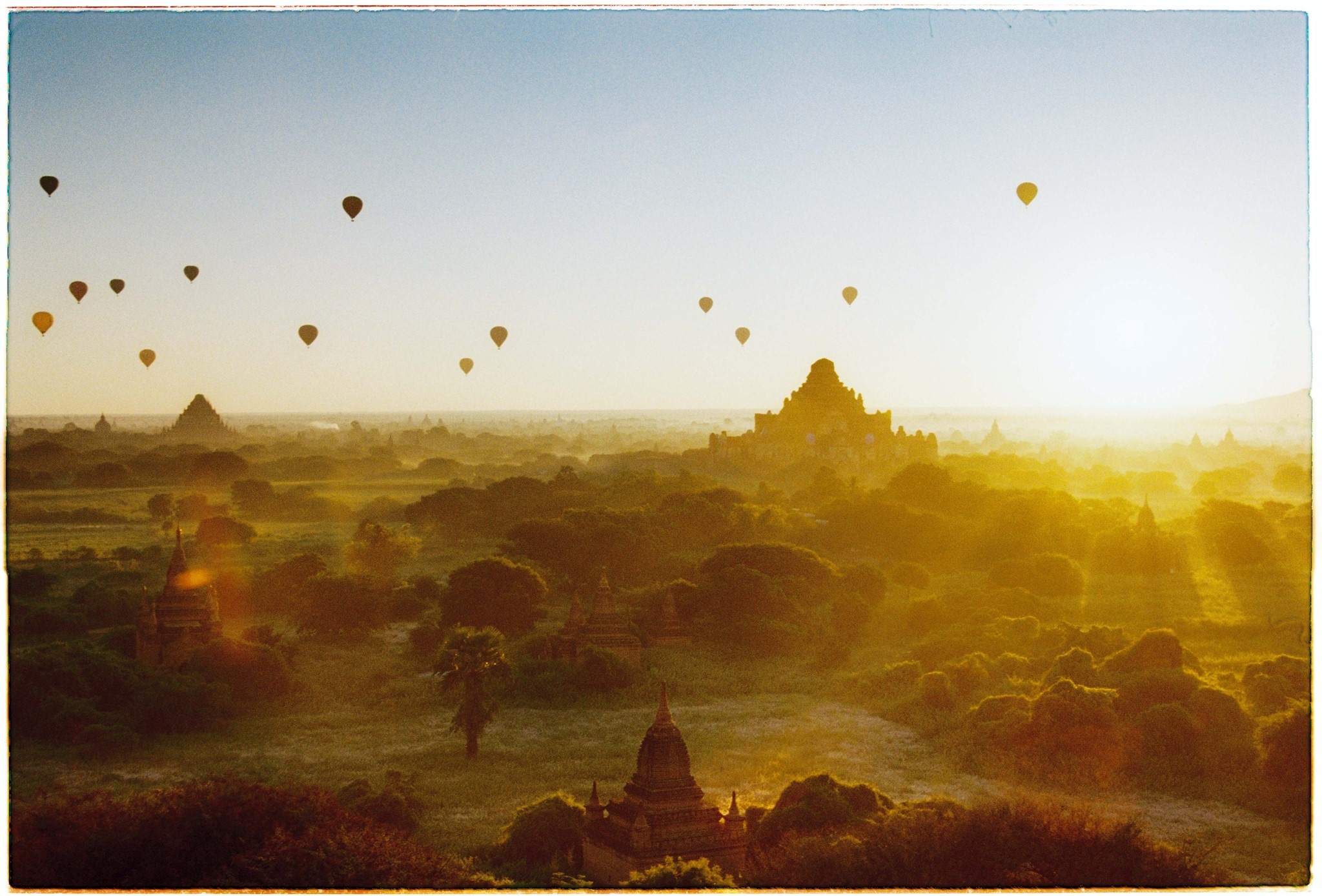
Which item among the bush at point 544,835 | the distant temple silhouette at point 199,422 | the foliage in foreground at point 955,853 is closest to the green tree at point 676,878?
the foliage in foreground at point 955,853

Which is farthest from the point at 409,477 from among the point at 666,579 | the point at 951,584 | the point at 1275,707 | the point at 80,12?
the point at 1275,707

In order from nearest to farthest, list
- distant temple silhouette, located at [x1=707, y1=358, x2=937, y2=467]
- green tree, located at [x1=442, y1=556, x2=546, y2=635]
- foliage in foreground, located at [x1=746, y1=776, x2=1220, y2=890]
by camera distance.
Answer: foliage in foreground, located at [x1=746, y1=776, x2=1220, y2=890], green tree, located at [x1=442, y1=556, x2=546, y2=635], distant temple silhouette, located at [x1=707, y1=358, x2=937, y2=467]

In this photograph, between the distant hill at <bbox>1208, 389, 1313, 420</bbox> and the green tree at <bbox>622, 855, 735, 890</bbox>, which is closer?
the green tree at <bbox>622, 855, 735, 890</bbox>

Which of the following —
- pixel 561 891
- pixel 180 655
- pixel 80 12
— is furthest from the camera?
pixel 180 655

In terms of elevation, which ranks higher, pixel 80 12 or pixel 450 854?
pixel 80 12

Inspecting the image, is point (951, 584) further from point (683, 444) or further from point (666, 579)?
point (683, 444)

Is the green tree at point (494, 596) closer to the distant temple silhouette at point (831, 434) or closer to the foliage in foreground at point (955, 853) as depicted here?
the foliage in foreground at point (955, 853)

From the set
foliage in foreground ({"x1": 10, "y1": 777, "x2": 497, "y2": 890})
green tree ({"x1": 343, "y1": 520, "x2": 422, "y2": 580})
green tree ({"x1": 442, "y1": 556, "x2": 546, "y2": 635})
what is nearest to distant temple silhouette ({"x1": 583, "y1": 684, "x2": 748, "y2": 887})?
foliage in foreground ({"x1": 10, "y1": 777, "x2": 497, "y2": 890})

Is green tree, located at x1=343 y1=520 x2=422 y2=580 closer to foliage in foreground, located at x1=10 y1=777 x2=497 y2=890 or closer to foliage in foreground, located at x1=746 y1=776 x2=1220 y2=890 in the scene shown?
foliage in foreground, located at x1=10 y1=777 x2=497 y2=890
